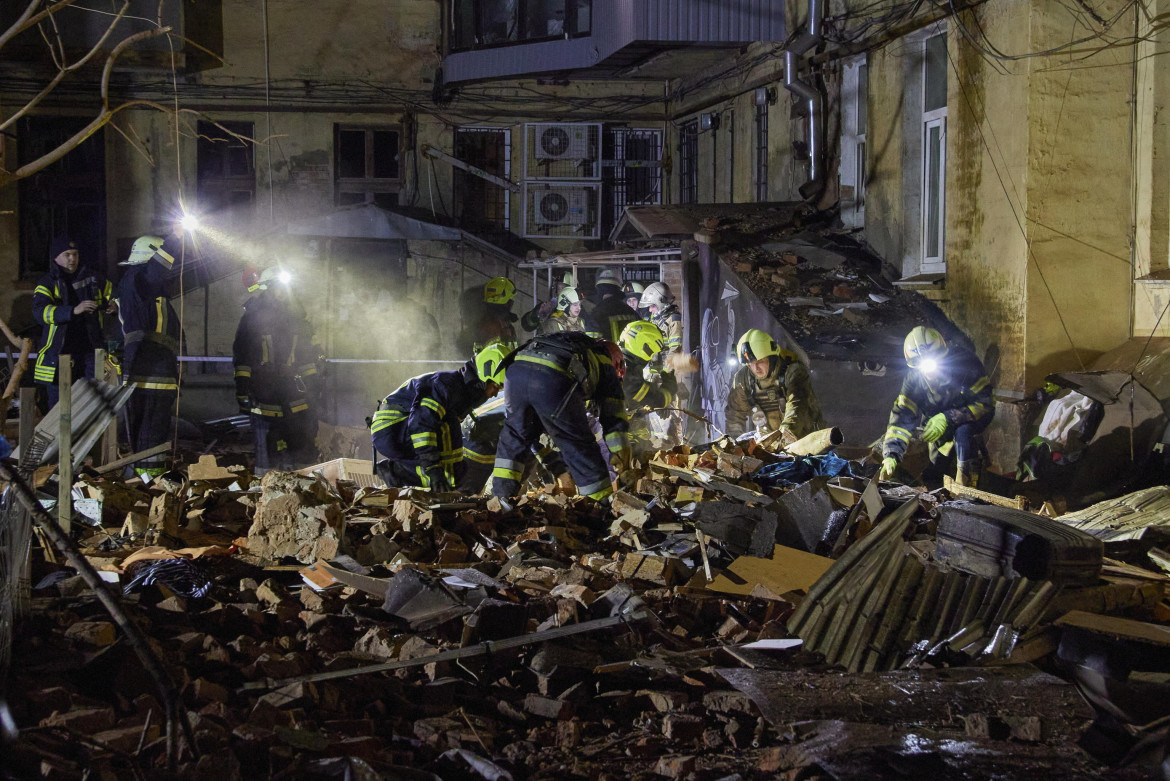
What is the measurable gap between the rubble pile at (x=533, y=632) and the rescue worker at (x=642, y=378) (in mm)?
2008

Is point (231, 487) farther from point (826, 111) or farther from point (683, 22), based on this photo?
point (683, 22)

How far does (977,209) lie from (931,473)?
2930 mm

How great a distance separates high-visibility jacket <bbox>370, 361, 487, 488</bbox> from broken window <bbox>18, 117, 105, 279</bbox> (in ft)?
46.5

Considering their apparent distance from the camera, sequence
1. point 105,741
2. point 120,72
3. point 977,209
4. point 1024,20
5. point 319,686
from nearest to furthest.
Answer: point 105,741 < point 319,686 < point 1024,20 < point 977,209 < point 120,72

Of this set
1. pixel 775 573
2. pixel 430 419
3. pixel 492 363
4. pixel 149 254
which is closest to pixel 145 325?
pixel 149 254

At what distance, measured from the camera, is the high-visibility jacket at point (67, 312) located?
31.7 ft

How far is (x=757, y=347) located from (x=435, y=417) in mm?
3627

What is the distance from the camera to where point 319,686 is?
348 cm

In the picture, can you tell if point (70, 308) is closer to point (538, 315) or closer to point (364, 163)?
point (538, 315)

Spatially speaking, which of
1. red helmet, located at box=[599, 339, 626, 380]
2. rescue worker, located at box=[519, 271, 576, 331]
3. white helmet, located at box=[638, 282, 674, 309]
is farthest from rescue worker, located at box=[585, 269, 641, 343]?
red helmet, located at box=[599, 339, 626, 380]

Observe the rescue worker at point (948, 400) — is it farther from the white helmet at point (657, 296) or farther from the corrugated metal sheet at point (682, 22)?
the corrugated metal sheet at point (682, 22)

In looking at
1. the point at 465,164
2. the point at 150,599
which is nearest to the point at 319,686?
the point at 150,599

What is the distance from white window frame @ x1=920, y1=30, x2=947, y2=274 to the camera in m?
10.9

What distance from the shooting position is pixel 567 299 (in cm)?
1507
